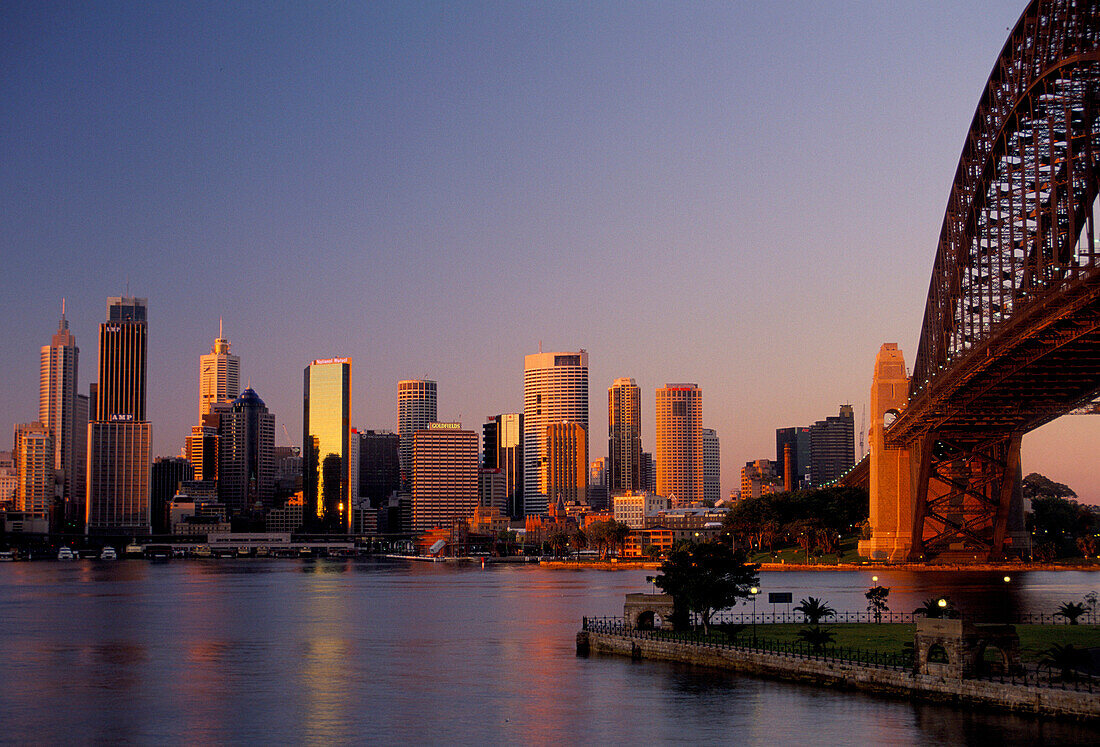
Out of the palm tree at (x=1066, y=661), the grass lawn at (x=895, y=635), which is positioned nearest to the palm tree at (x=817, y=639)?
the grass lawn at (x=895, y=635)

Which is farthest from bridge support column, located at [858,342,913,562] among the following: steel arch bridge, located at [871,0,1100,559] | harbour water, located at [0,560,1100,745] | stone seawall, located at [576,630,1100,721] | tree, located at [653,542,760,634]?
stone seawall, located at [576,630,1100,721]

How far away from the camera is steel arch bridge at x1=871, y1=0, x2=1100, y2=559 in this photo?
238 feet

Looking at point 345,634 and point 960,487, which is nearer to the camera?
point 345,634

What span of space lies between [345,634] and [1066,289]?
168 ft

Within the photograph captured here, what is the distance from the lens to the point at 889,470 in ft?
459

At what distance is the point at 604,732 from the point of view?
151 ft

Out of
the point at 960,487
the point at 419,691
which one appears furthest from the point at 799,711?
the point at 960,487

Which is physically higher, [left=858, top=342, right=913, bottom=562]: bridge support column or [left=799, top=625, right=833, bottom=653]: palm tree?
[left=858, top=342, right=913, bottom=562]: bridge support column

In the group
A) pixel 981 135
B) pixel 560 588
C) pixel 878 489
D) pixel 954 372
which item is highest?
pixel 981 135

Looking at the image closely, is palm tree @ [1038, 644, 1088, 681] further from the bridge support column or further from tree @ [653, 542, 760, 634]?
the bridge support column

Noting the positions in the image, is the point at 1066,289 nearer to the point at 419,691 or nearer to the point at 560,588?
the point at 419,691

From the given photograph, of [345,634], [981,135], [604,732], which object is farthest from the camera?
[981,135]

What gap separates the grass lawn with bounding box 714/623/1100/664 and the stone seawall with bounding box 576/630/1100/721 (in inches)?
138

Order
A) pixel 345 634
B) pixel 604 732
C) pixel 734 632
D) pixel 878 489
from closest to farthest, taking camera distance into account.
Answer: pixel 604 732, pixel 734 632, pixel 345 634, pixel 878 489
